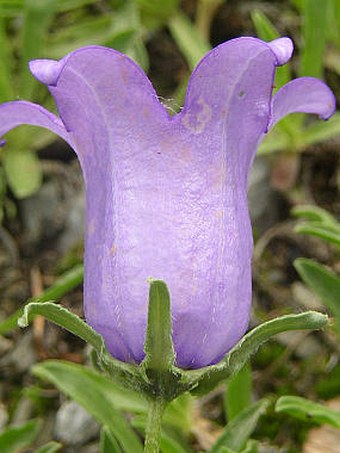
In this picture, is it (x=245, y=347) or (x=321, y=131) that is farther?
(x=321, y=131)

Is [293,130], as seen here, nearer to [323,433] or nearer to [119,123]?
[323,433]

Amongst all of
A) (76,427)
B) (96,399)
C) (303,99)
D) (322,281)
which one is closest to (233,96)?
(303,99)

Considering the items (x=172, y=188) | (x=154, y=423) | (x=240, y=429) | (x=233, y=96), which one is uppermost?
(x=233, y=96)

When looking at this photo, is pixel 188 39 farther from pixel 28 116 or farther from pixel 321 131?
pixel 28 116

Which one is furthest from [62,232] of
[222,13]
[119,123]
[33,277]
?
[119,123]

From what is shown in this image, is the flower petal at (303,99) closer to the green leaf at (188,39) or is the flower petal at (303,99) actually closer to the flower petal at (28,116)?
the flower petal at (28,116)

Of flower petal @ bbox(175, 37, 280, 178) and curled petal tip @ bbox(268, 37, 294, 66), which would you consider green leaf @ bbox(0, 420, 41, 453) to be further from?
curled petal tip @ bbox(268, 37, 294, 66)
